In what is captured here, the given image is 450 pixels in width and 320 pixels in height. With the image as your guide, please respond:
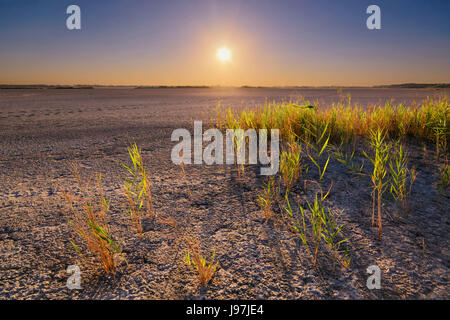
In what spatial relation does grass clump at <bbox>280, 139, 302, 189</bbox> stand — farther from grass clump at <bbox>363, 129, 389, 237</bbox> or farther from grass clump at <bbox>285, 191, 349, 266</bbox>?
grass clump at <bbox>363, 129, 389, 237</bbox>

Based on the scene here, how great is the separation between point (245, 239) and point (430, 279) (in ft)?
2.53

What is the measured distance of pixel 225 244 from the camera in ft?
4.42

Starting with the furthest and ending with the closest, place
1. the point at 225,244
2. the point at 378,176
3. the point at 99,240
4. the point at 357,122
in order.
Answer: the point at 357,122 < the point at 378,176 < the point at 225,244 < the point at 99,240

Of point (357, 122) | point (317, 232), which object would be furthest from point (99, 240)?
point (357, 122)

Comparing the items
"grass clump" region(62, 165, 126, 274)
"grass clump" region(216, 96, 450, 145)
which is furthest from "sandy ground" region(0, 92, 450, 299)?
"grass clump" region(216, 96, 450, 145)

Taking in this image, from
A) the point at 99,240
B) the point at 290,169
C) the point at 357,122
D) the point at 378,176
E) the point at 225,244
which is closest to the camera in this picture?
the point at 99,240

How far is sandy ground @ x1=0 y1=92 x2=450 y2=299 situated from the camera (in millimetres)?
1062

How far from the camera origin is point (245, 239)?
1384mm

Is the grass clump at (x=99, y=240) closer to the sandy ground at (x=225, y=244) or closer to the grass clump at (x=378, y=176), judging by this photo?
the sandy ground at (x=225, y=244)

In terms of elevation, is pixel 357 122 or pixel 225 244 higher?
pixel 357 122

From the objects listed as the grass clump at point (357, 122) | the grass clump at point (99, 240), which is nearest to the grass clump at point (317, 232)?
the grass clump at point (99, 240)

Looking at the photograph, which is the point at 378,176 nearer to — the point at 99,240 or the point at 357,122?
the point at 357,122
